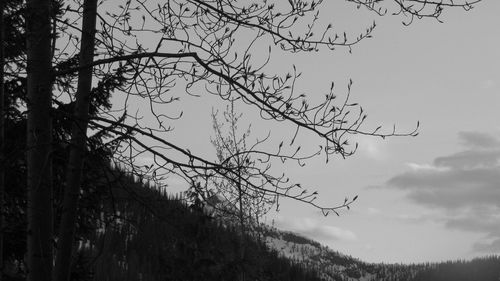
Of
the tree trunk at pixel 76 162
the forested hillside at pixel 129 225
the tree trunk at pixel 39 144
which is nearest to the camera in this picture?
the tree trunk at pixel 39 144

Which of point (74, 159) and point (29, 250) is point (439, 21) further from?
point (29, 250)

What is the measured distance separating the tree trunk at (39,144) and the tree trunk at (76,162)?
0.27m

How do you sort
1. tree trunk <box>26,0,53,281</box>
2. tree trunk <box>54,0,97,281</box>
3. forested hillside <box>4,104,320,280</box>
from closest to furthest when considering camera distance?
1. tree trunk <box>26,0,53,281</box>
2. tree trunk <box>54,0,97,281</box>
3. forested hillside <box>4,104,320,280</box>

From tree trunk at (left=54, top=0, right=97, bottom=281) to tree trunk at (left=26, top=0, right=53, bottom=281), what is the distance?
267mm

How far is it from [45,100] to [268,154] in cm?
213

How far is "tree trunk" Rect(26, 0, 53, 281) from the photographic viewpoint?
5.62 metres

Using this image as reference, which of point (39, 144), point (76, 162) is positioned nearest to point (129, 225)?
point (76, 162)

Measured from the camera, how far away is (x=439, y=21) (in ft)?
18.6

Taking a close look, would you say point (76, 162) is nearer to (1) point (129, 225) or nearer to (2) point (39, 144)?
(2) point (39, 144)

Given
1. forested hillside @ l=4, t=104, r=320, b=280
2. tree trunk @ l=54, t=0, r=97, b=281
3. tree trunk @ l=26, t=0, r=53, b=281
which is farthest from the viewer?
forested hillside @ l=4, t=104, r=320, b=280

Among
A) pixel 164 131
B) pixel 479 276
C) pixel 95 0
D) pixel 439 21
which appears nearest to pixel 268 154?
pixel 164 131

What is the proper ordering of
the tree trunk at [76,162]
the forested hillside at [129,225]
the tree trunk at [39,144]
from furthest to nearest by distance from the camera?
the forested hillside at [129,225]
the tree trunk at [76,162]
the tree trunk at [39,144]

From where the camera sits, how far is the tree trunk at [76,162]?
5.98 meters

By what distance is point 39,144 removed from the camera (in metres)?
5.58
